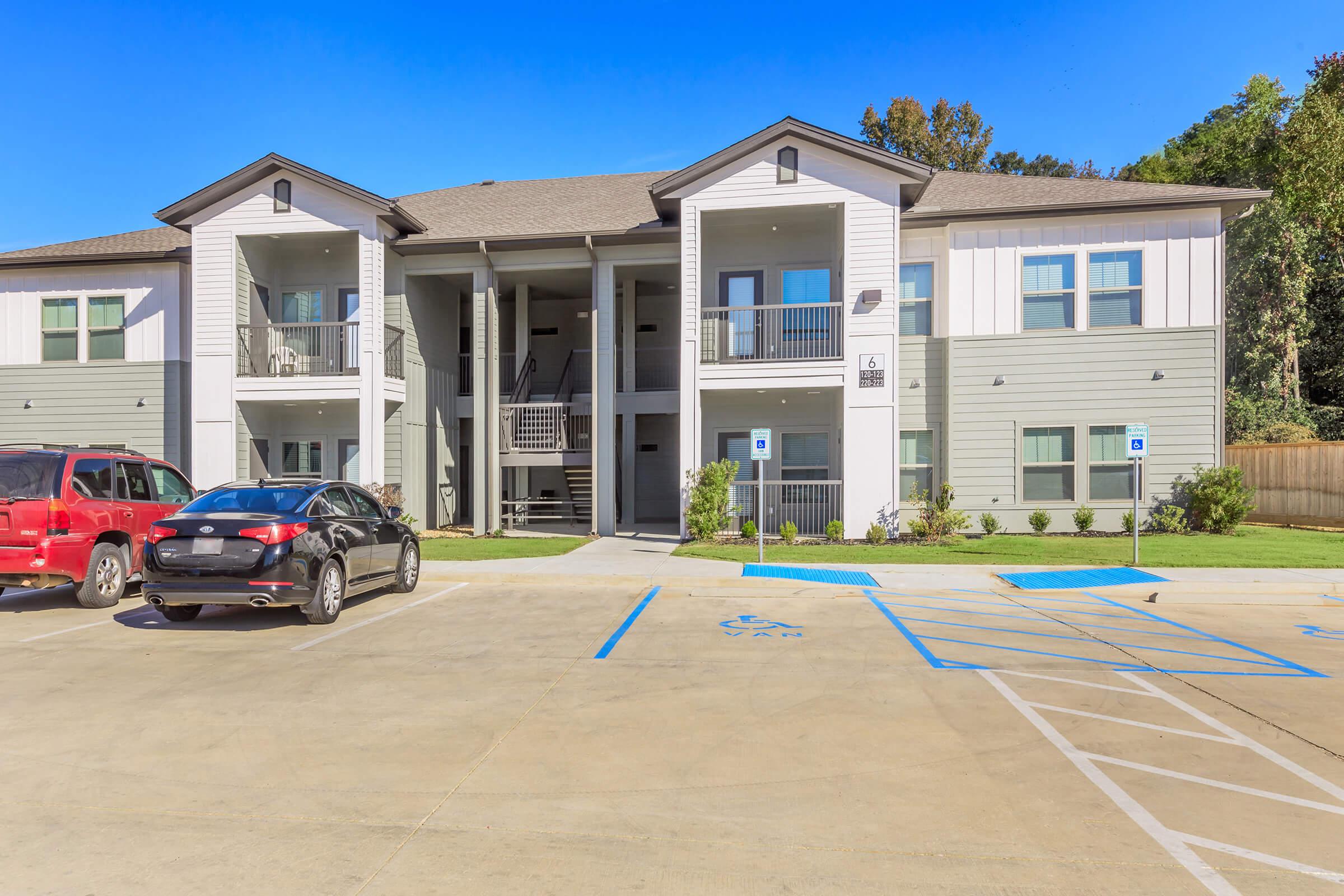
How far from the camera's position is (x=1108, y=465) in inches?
680

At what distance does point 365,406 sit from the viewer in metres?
17.4

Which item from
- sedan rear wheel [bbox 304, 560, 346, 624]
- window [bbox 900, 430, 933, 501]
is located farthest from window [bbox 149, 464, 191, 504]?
window [bbox 900, 430, 933, 501]

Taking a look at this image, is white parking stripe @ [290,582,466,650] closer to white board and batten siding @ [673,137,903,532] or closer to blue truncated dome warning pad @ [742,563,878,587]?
blue truncated dome warning pad @ [742,563,878,587]

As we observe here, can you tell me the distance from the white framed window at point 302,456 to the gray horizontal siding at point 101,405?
2.26 m

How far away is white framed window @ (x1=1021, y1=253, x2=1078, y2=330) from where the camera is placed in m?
17.2

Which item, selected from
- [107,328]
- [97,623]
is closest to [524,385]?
[107,328]

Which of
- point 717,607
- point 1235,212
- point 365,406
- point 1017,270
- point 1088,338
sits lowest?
point 717,607

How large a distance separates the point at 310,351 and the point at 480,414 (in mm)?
4373

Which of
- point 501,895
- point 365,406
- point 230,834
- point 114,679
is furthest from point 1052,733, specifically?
point 365,406

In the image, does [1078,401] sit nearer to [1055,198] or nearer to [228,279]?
[1055,198]

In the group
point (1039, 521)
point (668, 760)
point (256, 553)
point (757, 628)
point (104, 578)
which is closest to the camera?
point (668, 760)

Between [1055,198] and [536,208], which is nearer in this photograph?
[1055,198]

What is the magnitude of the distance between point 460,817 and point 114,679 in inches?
172

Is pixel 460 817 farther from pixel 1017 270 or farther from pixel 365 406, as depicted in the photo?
pixel 1017 270
